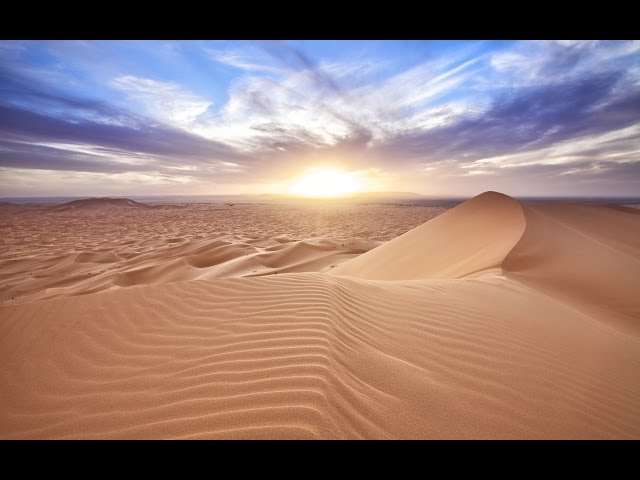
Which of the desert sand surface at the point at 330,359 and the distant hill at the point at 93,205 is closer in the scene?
the desert sand surface at the point at 330,359

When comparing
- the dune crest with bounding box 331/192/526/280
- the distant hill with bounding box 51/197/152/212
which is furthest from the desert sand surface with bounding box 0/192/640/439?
the distant hill with bounding box 51/197/152/212

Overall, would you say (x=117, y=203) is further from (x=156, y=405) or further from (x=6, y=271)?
(x=156, y=405)

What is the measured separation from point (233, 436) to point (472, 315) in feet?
8.72

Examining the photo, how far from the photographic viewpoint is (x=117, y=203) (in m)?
30.2

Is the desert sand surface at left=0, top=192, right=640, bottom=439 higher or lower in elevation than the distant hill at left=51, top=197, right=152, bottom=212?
lower

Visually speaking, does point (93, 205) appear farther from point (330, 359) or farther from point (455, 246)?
point (330, 359)

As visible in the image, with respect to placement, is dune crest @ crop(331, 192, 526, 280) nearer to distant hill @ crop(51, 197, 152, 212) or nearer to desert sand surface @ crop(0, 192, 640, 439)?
desert sand surface @ crop(0, 192, 640, 439)

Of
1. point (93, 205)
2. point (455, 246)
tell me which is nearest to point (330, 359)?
point (455, 246)

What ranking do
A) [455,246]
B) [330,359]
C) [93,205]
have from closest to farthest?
1. [330,359]
2. [455,246]
3. [93,205]

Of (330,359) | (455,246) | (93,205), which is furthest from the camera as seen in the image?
(93,205)

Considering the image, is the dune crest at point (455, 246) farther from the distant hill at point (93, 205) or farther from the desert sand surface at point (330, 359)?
the distant hill at point (93, 205)

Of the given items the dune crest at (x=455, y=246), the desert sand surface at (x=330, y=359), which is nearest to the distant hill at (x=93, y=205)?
the desert sand surface at (x=330, y=359)

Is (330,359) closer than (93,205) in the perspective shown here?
Yes

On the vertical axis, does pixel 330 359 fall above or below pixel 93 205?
below
